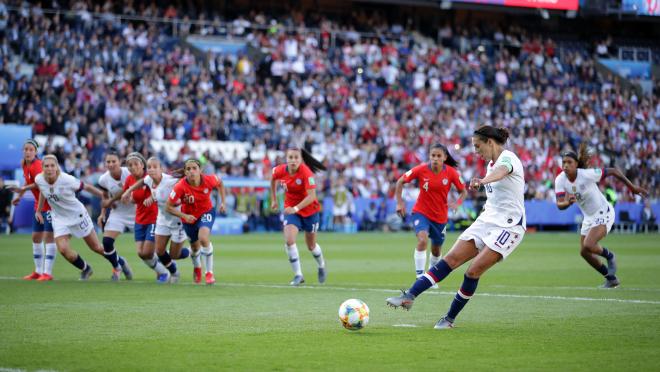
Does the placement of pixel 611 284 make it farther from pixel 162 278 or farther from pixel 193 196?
pixel 162 278

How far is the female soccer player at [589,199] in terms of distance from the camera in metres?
17.2

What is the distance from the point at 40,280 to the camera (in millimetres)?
17547

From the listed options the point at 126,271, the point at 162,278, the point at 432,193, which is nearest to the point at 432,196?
the point at 432,193

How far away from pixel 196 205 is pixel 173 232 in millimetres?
792

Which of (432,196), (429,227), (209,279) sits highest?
(432,196)

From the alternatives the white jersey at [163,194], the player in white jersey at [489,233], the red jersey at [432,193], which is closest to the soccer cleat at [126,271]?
the white jersey at [163,194]

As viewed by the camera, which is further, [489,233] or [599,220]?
[599,220]

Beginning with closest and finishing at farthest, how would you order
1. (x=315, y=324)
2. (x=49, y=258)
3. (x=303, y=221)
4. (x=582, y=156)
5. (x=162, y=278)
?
1. (x=315, y=324)
2. (x=582, y=156)
3. (x=162, y=278)
4. (x=303, y=221)
5. (x=49, y=258)

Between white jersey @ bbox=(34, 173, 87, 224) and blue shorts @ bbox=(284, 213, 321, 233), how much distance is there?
3.64 metres

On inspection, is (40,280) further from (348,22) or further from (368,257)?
(348,22)

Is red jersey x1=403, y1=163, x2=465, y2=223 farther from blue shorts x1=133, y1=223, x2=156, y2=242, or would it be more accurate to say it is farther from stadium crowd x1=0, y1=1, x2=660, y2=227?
stadium crowd x1=0, y1=1, x2=660, y2=227

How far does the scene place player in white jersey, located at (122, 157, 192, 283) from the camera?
1752 centimetres

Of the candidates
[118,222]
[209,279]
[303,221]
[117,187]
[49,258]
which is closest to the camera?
[209,279]

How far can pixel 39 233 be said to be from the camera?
18.5m
